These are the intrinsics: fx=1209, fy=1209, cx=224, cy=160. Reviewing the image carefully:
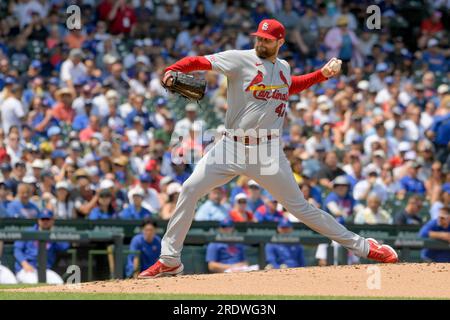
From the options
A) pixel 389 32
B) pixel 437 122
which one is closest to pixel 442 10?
pixel 389 32

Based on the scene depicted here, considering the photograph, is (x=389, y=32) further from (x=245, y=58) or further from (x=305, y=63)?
(x=245, y=58)

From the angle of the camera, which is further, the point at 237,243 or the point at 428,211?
the point at 428,211

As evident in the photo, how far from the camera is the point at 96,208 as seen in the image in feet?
49.0

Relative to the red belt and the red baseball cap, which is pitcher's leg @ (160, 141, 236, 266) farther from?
the red baseball cap

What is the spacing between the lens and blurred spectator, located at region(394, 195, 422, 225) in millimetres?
15516

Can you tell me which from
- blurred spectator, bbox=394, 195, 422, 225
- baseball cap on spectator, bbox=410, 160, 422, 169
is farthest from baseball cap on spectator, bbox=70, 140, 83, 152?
baseball cap on spectator, bbox=410, 160, 422, 169

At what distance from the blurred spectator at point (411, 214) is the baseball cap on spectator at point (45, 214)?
174 inches

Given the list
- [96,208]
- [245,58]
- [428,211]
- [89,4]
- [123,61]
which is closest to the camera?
[245,58]

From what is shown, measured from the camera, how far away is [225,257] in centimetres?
1405

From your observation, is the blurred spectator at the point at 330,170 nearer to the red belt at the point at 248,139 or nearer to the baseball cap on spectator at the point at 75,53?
the baseball cap on spectator at the point at 75,53

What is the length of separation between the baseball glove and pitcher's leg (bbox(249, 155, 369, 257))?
754 millimetres

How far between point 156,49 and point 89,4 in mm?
1767

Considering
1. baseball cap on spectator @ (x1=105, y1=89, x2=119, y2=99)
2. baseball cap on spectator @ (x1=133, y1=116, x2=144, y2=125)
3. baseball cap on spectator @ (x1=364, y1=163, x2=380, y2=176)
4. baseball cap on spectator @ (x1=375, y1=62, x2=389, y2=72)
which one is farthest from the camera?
baseball cap on spectator @ (x1=375, y1=62, x2=389, y2=72)

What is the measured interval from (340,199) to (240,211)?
56.3 inches
